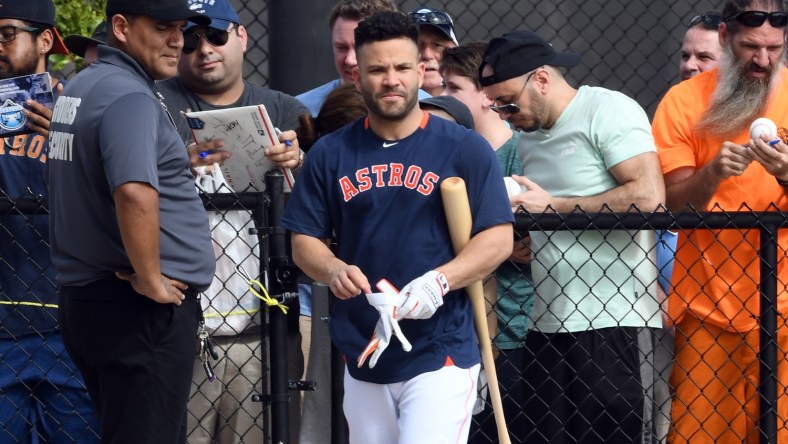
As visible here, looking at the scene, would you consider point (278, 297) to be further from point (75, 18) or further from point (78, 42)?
point (75, 18)

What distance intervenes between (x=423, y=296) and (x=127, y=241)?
850 mm

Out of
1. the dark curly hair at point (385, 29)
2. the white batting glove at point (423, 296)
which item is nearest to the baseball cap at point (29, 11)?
the dark curly hair at point (385, 29)

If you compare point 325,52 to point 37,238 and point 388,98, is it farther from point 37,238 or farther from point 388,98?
point 388,98

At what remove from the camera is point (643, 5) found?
8.41m

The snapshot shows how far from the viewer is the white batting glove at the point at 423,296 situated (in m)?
3.28

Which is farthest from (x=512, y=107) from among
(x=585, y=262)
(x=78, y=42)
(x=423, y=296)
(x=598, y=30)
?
(x=598, y=30)

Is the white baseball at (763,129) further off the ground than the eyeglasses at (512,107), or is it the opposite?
the eyeglasses at (512,107)

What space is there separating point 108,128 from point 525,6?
5.42 m

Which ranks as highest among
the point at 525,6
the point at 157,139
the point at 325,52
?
the point at 525,6

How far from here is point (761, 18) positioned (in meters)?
4.29

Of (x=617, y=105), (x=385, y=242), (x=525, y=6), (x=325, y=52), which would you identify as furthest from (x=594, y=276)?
(x=525, y=6)

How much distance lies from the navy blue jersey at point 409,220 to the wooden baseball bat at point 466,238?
0.03m

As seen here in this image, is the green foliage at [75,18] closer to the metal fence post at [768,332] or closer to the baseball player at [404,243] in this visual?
the baseball player at [404,243]

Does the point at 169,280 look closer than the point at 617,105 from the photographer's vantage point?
Yes
